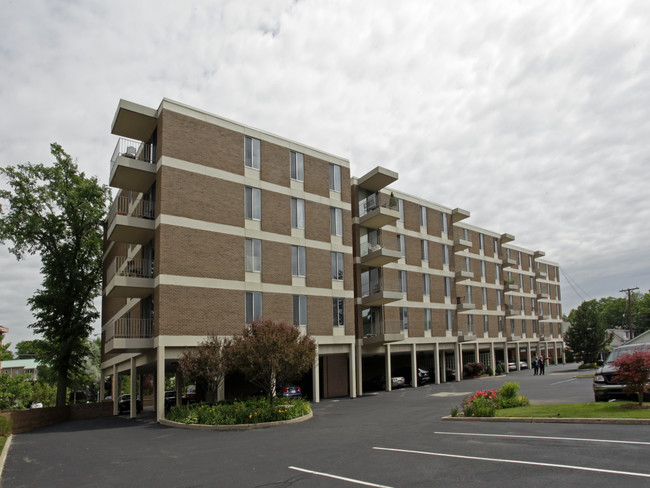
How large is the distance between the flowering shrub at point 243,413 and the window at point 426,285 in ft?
77.7

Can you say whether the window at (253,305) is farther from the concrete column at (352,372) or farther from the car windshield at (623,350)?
the car windshield at (623,350)

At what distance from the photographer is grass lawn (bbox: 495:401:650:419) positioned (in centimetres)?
1340

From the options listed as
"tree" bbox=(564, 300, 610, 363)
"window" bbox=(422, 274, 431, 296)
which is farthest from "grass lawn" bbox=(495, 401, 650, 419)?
"tree" bbox=(564, 300, 610, 363)

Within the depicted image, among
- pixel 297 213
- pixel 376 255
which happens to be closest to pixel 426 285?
pixel 376 255

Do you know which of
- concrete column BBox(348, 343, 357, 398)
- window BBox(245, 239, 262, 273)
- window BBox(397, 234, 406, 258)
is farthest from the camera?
window BBox(397, 234, 406, 258)

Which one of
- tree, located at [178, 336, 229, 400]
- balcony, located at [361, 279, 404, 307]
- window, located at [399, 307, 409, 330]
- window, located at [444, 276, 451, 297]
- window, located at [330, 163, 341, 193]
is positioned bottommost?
tree, located at [178, 336, 229, 400]

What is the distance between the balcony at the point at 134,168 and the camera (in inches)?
1022

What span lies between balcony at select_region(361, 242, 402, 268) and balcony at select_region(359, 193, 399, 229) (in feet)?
5.44

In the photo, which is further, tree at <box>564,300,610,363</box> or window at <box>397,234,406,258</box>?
tree at <box>564,300,610,363</box>

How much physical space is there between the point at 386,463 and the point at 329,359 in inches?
966

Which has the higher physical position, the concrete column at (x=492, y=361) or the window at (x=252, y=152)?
the window at (x=252, y=152)

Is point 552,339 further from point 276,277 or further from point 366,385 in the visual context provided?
point 276,277

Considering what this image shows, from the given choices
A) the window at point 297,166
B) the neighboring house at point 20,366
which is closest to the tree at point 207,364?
the window at point 297,166

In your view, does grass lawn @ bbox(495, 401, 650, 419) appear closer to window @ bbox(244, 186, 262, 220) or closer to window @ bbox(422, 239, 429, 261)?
window @ bbox(244, 186, 262, 220)
